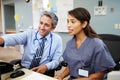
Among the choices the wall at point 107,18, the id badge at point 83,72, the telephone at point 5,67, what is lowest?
the id badge at point 83,72

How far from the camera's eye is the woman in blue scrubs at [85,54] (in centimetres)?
155

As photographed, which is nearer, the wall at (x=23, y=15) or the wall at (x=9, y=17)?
the wall at (x=23, y=15)

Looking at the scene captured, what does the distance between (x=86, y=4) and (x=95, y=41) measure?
8.23ft

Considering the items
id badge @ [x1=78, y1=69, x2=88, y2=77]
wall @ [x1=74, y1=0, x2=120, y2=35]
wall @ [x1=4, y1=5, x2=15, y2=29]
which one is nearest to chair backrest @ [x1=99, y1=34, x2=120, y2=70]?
id badge @ [x1=78, y1=69, x2=88, y2=77]

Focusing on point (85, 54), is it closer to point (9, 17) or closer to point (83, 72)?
point (83, 72)

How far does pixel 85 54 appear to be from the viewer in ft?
5.14

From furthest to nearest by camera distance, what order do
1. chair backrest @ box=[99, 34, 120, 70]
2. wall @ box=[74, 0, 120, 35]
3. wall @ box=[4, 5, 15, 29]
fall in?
wall @ box=[4, 5, 15, 29]
wall @ box=[74, 0, 120, 35]
chair backrest @ box=[99, 34, 120, 70]

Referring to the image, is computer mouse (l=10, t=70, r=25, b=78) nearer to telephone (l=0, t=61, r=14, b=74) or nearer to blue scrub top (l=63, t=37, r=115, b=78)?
telephone (l=0, t=61, r=14, b=74)

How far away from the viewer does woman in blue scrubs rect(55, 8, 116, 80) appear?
5.08 ft

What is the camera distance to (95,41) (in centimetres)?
157

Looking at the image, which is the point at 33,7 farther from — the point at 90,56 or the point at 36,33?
the point at 90,56

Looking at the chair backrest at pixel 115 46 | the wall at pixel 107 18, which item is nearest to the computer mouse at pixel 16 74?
the chair backrest at pixel 115 46

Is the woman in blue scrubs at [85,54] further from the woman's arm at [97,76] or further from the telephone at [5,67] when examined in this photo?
the telephone at [5,67]

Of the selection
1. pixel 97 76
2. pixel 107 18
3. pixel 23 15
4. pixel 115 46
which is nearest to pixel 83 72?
pixel 97 76
